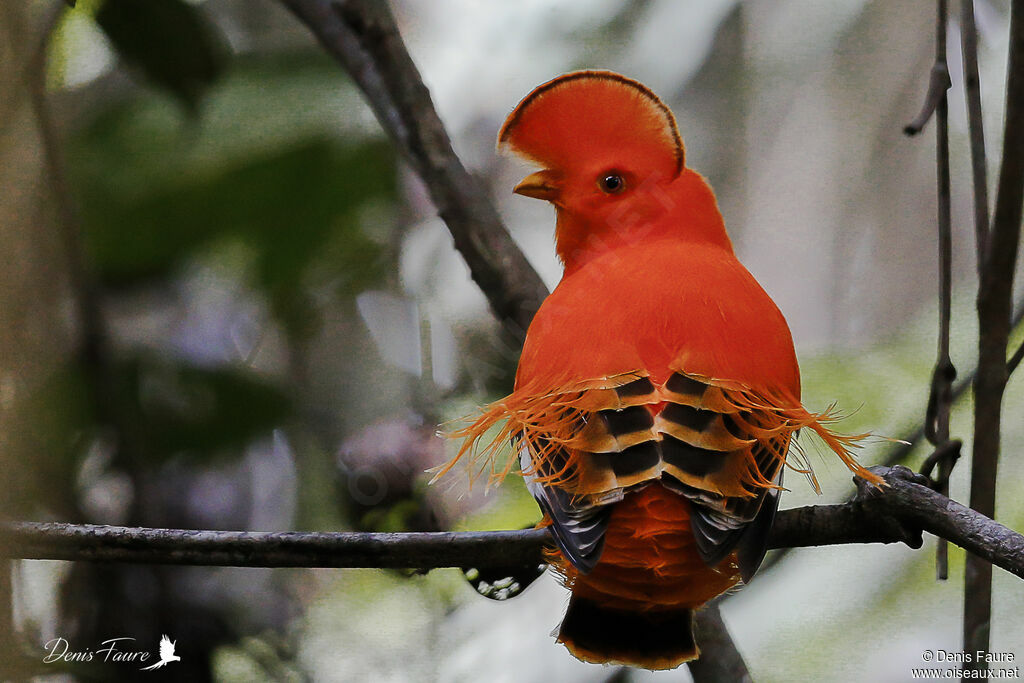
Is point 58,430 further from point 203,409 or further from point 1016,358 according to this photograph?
point 1016,358

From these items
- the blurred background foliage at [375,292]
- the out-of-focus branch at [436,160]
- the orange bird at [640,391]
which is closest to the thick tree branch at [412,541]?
the orange bird at [640,391]

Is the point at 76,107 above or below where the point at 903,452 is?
above

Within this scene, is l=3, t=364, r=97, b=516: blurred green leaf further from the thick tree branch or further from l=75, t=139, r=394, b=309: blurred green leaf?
l=75, t=139, r=394, b=309: blurred green leaf

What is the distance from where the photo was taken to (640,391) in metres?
0.52

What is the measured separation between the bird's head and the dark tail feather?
0.79ft

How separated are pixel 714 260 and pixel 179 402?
622mm

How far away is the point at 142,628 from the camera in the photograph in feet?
2.63

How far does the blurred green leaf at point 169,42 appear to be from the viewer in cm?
93

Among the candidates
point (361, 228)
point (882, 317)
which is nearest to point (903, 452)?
point (882, 317)

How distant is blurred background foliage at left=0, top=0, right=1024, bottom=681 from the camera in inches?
31.3

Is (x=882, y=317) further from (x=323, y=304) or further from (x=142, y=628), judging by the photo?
(x=142, y=628)

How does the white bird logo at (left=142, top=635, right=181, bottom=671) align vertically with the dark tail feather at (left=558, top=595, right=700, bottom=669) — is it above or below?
below

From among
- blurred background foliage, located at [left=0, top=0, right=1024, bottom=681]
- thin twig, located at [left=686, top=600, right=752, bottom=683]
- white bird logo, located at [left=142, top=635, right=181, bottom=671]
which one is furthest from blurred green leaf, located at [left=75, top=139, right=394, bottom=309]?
thin twig, located at [left=686, top=600, right=752, bottom=683]

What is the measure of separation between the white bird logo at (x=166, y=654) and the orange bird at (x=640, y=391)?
329mm
